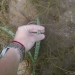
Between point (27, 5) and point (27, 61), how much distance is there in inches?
16.4

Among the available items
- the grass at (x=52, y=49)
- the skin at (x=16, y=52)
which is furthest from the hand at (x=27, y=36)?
the grass at (x=52, y=49)

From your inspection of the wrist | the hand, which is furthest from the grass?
the wrist

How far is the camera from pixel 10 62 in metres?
0.85

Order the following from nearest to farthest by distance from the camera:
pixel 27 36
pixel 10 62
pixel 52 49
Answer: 1. pixel 10 62
2. pixel 27 36
3. pixel 52 49

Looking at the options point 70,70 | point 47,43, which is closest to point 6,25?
point 47,43

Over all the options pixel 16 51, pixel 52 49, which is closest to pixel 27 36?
pixel 16 51

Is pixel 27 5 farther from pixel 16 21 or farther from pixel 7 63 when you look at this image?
pixel 7 63

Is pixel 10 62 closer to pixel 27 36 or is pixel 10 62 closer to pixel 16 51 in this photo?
pixel 16 51

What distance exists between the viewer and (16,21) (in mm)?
1291

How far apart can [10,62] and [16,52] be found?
103 mm

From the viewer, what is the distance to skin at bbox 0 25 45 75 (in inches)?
31.3

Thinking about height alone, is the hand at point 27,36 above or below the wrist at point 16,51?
above

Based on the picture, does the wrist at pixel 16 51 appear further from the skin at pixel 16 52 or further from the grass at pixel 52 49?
the grass at pixel 52 49

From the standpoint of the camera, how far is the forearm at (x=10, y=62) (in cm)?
78
